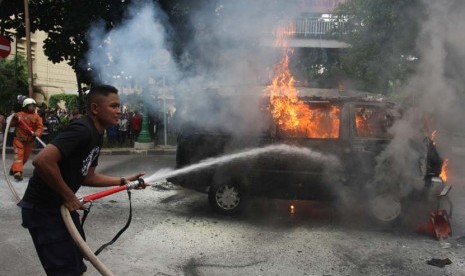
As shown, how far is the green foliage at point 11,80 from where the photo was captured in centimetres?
2326

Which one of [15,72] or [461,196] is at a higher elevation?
[15,72]

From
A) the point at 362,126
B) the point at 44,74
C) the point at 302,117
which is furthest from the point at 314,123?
the point at 44,74

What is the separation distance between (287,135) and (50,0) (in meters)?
10.8

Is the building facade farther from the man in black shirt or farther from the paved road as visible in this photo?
the man in black shirt

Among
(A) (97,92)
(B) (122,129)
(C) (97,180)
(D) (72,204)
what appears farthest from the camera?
(B) (122,129)

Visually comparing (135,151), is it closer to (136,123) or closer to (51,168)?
(136,123)

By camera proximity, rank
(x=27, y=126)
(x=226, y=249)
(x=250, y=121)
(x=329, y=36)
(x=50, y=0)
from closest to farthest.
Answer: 1. (x=226, y=249)
2. (x=250, y=121)
3. (x=27, y=126)
4. (x=50, y=0)
5. (x=329, y=36)

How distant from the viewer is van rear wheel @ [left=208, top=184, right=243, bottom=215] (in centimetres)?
623

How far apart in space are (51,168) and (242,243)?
3.14 meters

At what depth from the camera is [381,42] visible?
36.4ft

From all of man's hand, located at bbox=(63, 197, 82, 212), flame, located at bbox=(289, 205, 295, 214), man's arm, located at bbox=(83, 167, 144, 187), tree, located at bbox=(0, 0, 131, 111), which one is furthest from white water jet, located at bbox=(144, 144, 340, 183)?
tree, located at bbox=(0, 0, 131, 111)

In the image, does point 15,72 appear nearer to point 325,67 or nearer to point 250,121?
point 325,67

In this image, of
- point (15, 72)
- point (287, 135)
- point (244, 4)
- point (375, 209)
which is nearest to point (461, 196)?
point (375, 209)

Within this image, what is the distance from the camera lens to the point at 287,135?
6.04 m
